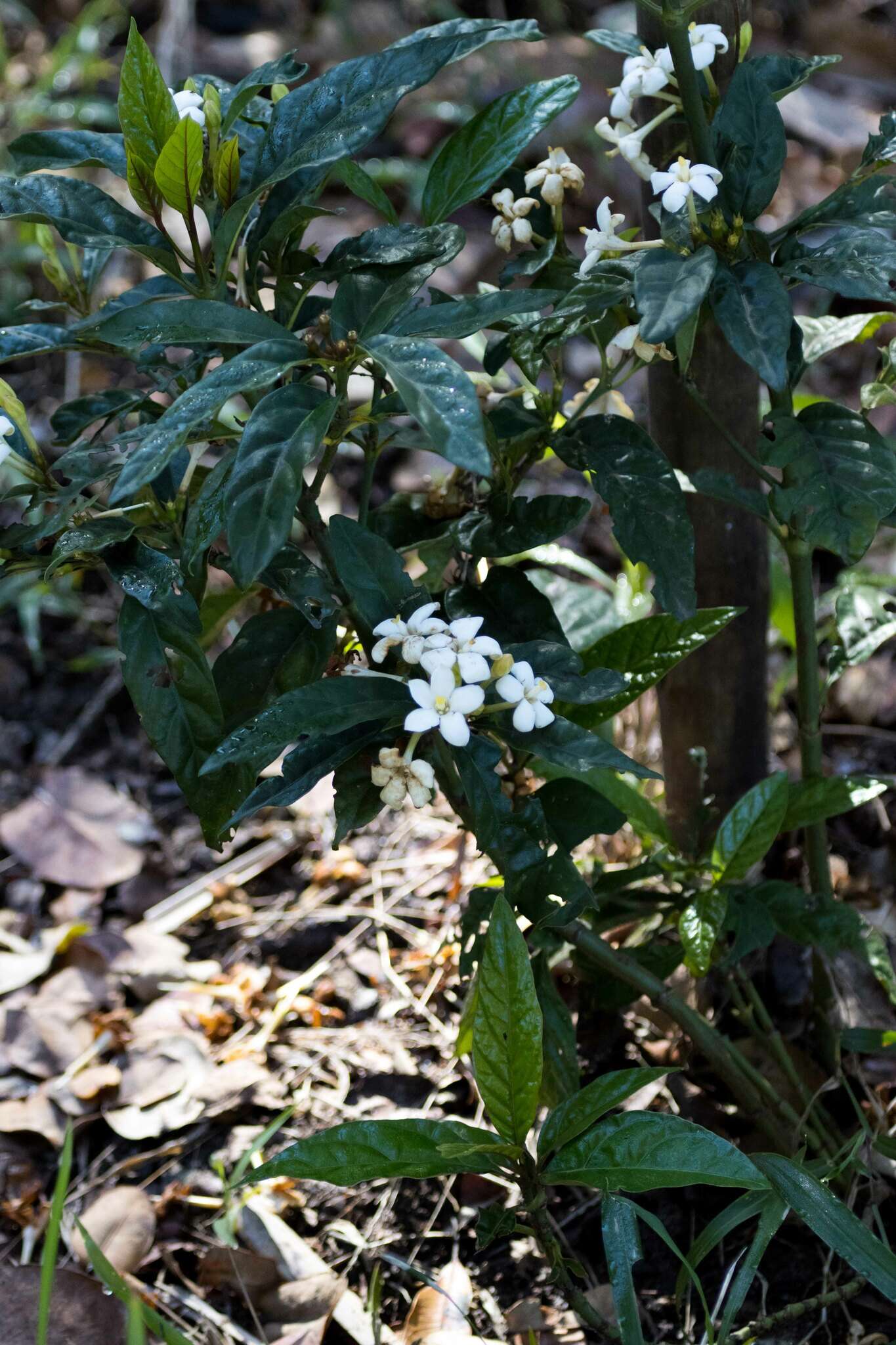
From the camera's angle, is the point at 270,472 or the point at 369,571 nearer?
the point at 270,472

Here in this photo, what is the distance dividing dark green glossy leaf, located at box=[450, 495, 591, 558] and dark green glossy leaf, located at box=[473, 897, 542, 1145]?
1.07 ft

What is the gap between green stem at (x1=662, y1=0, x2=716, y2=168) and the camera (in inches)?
37.5

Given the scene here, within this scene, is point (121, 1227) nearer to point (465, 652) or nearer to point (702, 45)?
point (465, 652)

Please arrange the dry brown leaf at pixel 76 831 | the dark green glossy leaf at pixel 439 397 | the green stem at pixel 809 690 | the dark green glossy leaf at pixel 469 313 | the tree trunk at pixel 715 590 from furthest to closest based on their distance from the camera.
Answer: the dry brown leaf at pixel 76 831 → the tree trunk at pixel 715 590 → the green stem at pixel 809 690 → the dark green glossy leaf at pixel 469 313 → the dark green glossy leaf at pixel 439 397

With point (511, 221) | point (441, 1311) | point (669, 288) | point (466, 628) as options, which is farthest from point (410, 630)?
point (441, 1311)

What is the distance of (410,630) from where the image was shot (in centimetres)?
97

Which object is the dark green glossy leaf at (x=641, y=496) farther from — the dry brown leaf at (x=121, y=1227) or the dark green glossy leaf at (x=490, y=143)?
the dry brown leaf at (x=121, y=1227)

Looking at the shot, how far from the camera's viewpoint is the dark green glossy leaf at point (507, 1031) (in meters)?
1.07

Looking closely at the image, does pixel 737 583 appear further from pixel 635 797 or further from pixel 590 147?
pixel 590 147

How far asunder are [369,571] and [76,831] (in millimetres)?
1211

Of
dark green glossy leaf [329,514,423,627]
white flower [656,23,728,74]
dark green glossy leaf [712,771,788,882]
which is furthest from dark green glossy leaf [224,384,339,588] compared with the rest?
dark green glossy leaf [712,771,788,882]

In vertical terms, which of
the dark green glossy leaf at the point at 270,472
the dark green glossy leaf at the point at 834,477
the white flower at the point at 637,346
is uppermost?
the dark green glossy leaf at the point at 270,472

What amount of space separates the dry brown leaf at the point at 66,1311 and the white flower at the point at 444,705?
2.81ft

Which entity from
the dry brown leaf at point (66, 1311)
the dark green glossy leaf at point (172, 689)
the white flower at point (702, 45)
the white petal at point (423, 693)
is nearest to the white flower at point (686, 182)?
the white flower at point (702, 45)
